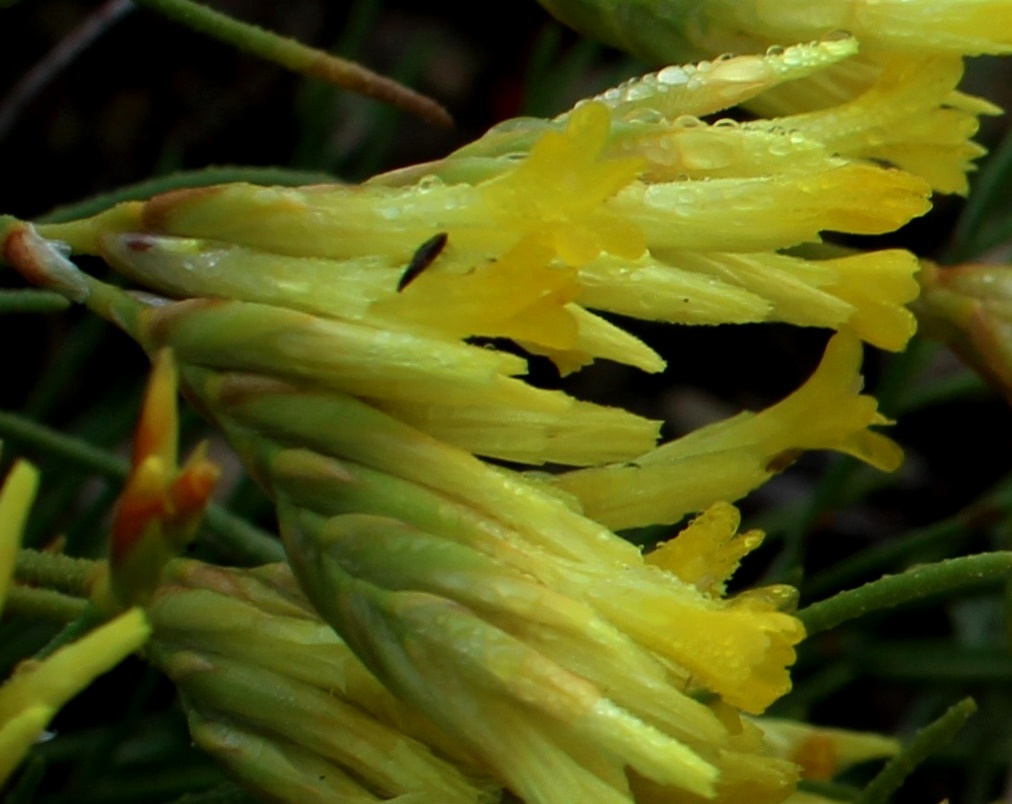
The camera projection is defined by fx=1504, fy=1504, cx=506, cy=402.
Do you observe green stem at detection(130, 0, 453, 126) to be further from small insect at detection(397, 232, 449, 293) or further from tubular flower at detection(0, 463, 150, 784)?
tubular flower at detection(0, 463, 150, 784)

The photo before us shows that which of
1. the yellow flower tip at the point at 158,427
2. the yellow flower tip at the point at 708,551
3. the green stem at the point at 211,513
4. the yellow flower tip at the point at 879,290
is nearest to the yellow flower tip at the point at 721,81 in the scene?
the yellow flower tip at the point at 879,290

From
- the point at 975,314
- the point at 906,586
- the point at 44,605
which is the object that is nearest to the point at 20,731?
the point at 44,605

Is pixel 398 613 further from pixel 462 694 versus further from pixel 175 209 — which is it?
pixel 175 209

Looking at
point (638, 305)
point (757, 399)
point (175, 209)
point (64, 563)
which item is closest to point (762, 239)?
point (638, 305)

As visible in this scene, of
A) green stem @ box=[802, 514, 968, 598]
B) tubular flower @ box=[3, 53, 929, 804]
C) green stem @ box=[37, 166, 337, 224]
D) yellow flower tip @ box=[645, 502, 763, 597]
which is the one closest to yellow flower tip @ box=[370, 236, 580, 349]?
tubular flower @ box=[3, 53, 929, 804]

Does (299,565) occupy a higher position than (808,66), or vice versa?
(808,66)

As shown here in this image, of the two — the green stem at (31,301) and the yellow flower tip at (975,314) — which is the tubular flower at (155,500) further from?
the yellow flower tip at (975,314)
